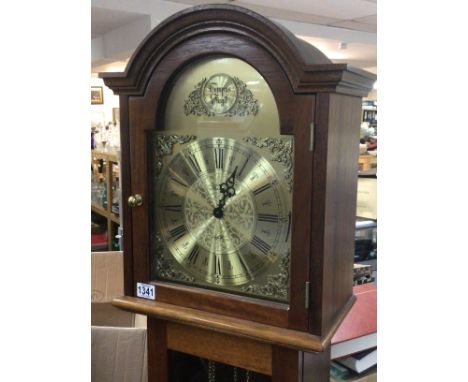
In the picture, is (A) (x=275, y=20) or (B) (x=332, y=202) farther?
(A) (x=275, y=20)

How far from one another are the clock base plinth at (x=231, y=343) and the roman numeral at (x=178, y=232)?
0.12m

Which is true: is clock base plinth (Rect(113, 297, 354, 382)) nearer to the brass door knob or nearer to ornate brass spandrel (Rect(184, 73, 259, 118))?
the brass door knob

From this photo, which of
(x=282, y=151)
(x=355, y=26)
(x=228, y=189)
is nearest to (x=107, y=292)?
(x=228, y=189)

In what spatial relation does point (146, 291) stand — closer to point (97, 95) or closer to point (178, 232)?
point (178, 232)

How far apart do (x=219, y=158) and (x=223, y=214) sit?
0.10m

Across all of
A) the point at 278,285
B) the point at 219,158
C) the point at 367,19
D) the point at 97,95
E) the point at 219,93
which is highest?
the point at 367,19

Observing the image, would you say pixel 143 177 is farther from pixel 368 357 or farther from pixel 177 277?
pixel 368 357

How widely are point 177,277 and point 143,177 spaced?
0.19m

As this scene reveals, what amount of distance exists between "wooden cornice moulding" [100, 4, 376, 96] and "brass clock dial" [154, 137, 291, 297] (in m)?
0.15

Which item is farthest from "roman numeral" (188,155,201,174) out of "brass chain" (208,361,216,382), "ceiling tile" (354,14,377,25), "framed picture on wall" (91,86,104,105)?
"framed picture on wall" (91,86,104,105)

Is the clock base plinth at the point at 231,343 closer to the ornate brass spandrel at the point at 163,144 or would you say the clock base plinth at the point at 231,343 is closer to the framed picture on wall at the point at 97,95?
the ornate brass spandrel at the point at 163,144

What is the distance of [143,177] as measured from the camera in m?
0.88

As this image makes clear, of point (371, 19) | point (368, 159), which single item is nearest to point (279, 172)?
point (371, 19)

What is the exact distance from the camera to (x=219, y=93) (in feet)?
2.65
